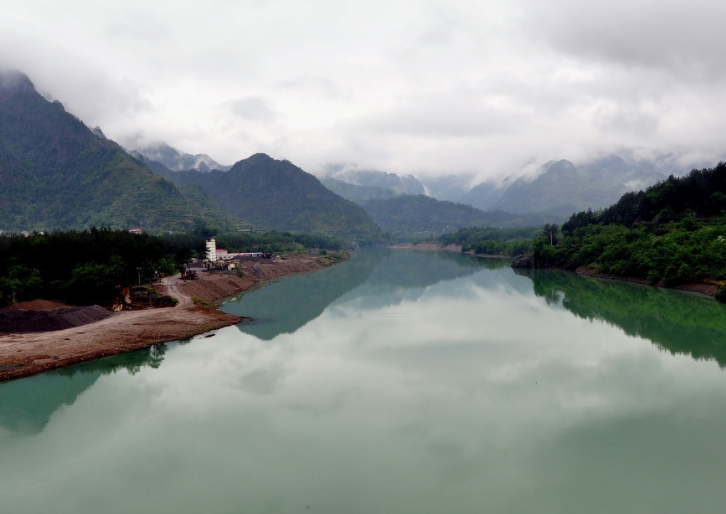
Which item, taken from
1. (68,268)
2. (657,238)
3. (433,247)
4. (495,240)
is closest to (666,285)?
(657,238)

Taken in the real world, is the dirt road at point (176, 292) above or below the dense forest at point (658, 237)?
below

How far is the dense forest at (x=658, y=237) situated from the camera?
143 ft

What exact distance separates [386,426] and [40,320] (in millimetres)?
23047

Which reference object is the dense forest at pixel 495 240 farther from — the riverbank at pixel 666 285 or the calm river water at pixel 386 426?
the calm river water at pixel 386 426

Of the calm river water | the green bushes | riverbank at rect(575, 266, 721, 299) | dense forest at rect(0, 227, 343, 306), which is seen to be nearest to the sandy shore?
the calm river water

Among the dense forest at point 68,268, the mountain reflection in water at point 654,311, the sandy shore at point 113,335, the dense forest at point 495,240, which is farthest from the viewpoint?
the dense forest at point 495,240

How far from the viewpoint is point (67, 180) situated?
134m

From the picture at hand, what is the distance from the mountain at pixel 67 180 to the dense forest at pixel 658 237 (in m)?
81.4

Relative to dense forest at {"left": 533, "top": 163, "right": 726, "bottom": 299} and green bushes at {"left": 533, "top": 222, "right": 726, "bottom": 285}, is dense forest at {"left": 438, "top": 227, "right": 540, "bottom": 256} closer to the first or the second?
dense forest at {"left": 533, "top": 163, "right": 726, "bottom": 299}

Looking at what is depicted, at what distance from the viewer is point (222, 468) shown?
39.3 ft

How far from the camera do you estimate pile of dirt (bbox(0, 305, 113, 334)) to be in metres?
26.5

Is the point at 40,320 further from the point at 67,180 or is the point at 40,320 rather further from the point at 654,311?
the point at 67,180

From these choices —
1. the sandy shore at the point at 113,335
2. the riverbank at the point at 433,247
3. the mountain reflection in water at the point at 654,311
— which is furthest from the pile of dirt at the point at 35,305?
the riverbank at the point at 433,247

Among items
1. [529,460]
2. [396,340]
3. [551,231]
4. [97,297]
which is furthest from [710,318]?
[551,231]
